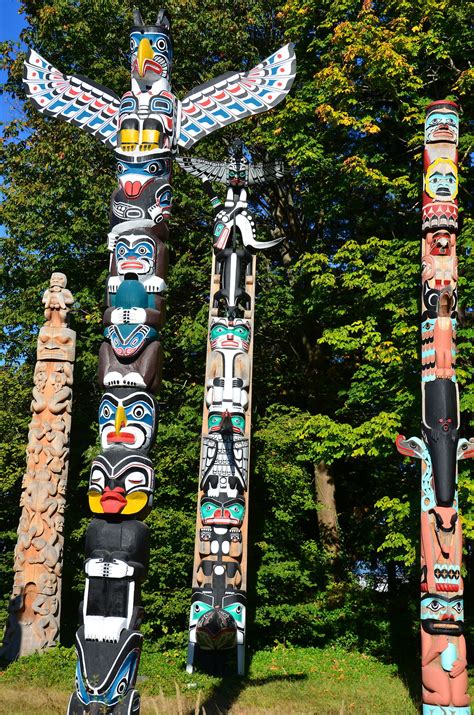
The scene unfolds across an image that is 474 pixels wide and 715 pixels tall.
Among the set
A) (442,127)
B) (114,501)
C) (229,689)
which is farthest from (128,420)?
(442,127)

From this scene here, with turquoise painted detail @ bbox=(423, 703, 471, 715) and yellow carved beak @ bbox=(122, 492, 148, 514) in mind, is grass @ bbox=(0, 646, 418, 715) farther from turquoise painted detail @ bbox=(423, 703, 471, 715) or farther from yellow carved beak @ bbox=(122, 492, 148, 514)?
yellow carved beak @ bbox=(122, 492, 148, 514)

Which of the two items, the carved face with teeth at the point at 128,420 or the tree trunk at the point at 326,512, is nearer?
the carved face with teeth at the point at 128,420

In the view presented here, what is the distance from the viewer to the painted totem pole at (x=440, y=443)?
28.5 ft

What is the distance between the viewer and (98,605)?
5.75 meters

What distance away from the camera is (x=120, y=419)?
6.25 m

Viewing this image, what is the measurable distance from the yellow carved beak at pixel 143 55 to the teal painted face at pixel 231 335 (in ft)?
18.0

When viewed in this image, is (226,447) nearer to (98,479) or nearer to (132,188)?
(132,188)

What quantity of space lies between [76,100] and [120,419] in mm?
3624

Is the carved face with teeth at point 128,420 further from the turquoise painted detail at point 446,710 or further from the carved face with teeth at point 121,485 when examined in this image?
the turquoise painted detail at point 446,710

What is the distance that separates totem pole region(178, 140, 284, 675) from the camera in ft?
36.6

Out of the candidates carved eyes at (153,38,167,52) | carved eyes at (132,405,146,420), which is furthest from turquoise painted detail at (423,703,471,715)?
carved eyes at (153,38,167,52)

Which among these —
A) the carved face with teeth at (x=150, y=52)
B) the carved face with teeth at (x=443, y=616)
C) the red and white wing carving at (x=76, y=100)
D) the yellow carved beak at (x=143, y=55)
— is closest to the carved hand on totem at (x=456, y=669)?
the carved face with teeth at (x=443, y=616)

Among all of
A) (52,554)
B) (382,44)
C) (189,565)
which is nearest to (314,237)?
(382,44)

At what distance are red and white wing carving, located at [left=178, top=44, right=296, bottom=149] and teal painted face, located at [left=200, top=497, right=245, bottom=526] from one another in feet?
19.3
